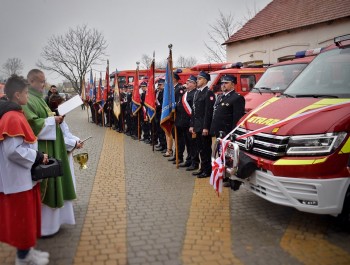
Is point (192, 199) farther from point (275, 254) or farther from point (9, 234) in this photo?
point (9, 234)

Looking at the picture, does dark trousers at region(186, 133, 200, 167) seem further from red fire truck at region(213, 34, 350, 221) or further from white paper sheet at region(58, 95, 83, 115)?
white paper sheet at region(58, 95, 83, 115)

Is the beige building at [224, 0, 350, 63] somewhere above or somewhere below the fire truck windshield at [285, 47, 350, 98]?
above

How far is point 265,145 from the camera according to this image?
13.8ft

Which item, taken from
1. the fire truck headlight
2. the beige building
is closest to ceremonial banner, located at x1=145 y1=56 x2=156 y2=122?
the fire truck headlight

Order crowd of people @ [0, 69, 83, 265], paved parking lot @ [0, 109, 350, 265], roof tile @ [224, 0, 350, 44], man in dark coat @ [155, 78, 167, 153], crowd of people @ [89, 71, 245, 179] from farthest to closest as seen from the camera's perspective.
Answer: roof tile @ [224, 0, 350, 44]
man in dark coat @ [155, 78, 167, 153]
crowd of people @ [89, 71, 245, 179]
paved parking lot @ [0, 109, 350, 265]
crowd of people @ [0, 69, 83, 265]

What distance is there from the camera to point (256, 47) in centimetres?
1956

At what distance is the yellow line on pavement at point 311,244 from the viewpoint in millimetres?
3637

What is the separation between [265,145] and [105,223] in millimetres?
2399

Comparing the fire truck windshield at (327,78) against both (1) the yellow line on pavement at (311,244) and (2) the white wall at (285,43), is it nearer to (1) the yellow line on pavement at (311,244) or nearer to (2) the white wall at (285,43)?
(1) the yellow line on pavement at (311,244)

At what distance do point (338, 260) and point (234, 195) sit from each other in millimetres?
2340

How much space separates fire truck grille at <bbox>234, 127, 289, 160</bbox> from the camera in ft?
13.1

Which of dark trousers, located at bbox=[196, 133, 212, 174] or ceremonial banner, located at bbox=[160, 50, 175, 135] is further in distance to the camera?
ceremonial banner, located at bbox=[160, 50, 175, 135]

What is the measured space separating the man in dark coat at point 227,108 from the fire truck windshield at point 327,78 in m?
1.09

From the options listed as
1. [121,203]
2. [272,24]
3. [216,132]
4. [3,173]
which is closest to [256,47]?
[272,24]
